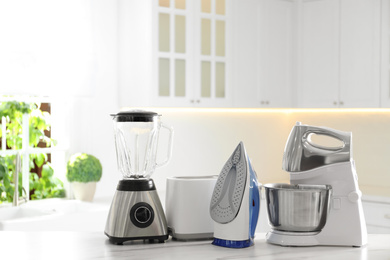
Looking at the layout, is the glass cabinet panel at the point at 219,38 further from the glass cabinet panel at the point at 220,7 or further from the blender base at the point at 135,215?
the blender base at the point at 135,215

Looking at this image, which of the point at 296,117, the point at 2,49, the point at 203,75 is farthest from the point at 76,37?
the point at 296,117

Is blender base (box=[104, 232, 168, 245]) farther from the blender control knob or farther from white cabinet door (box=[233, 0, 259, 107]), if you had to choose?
white cabinet door (box=[233, 0, 259, 107])

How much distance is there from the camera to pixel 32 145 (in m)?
3.82

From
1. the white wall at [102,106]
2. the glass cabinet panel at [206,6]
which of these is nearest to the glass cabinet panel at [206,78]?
the glass cabinet panel at [206,6]

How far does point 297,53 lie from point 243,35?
0.54 meters

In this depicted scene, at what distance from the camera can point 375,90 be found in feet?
13.5

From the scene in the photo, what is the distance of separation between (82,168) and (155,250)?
1.96m

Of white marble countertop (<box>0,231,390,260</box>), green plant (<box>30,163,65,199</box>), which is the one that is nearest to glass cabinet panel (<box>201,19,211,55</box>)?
green plant (<box>30,163,65,199</box>)

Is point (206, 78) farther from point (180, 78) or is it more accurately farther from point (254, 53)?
point (254, 53)

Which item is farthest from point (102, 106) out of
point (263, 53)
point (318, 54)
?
point (318, 54)

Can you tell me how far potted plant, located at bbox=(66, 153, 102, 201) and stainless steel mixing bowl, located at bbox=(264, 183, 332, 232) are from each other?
2000 mm

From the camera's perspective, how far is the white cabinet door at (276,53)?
4.50 meters

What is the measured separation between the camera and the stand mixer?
6.34 ft

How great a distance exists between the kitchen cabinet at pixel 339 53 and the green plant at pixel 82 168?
1714 mm
